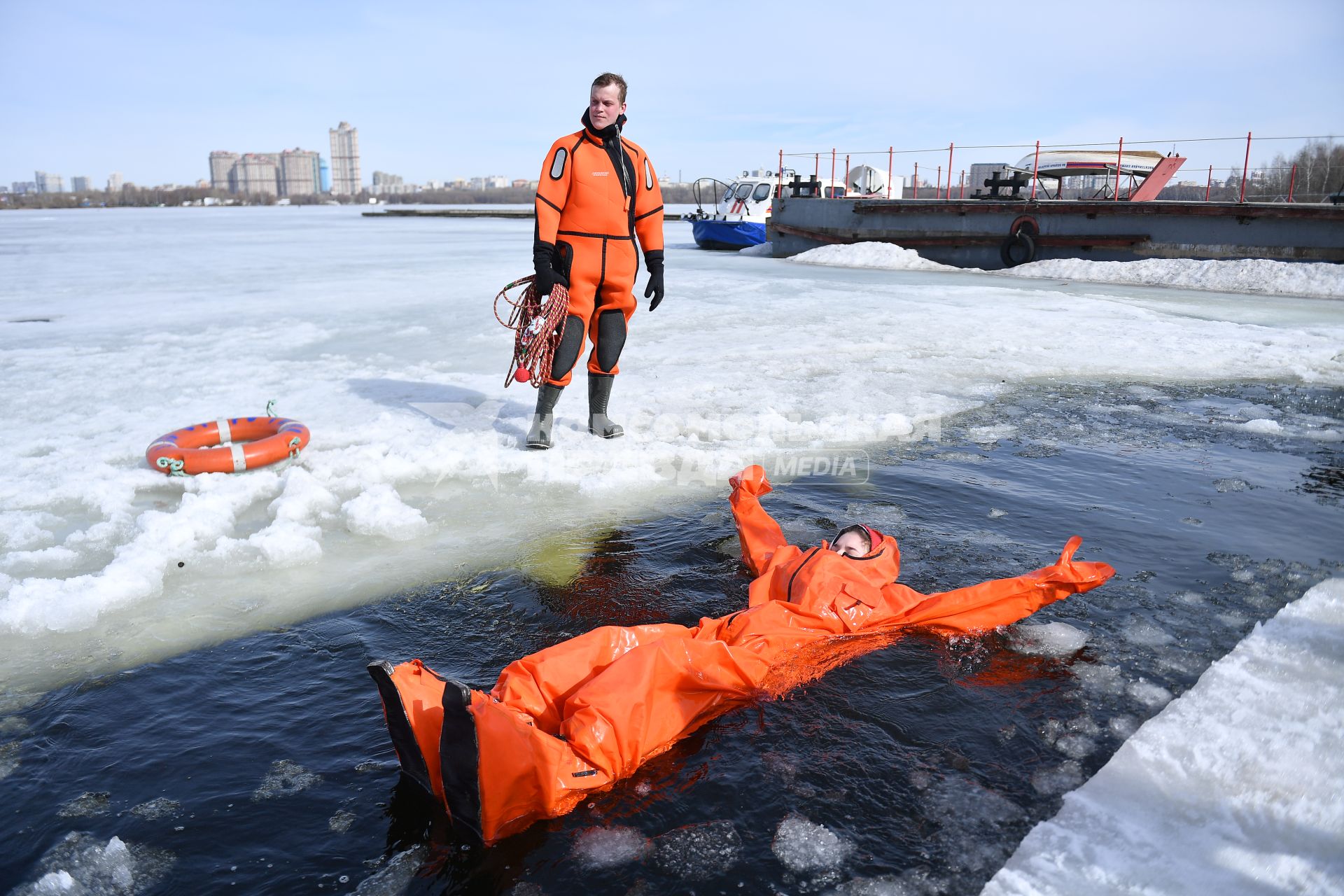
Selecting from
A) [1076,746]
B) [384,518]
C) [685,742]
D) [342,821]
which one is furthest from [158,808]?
[1076,746]

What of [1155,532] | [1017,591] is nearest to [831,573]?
[1017,591]

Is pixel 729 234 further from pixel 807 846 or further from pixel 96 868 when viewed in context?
pixel 96 868

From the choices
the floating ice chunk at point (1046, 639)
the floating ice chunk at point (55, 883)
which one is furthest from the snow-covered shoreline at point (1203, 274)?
the floating ice chunk at point (55, 883)

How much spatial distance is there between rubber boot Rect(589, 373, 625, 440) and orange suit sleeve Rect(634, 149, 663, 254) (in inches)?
29.0

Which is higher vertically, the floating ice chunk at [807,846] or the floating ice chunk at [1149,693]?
the floating ice chunk at [1149,693]

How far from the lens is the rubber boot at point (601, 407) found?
4805 mm

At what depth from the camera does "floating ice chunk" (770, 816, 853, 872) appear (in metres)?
1.81

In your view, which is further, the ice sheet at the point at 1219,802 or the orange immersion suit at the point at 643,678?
the orange immersion suit at the point at 643,678

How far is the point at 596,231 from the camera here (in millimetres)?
4336

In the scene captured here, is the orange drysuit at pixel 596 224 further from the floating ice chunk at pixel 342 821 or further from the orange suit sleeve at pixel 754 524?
the floating ice chunk at pixel 342 821

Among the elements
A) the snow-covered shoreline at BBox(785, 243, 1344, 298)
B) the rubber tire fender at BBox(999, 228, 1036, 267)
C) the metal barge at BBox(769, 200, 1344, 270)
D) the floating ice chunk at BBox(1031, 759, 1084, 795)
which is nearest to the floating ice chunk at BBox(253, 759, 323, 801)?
the floating ice chunk at BBox(1031, 759, 1084, 795)

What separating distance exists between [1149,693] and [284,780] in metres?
2.22

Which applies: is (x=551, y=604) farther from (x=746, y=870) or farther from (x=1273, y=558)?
(x=1273, y=558)

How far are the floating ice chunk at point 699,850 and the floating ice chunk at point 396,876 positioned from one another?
489 mm
